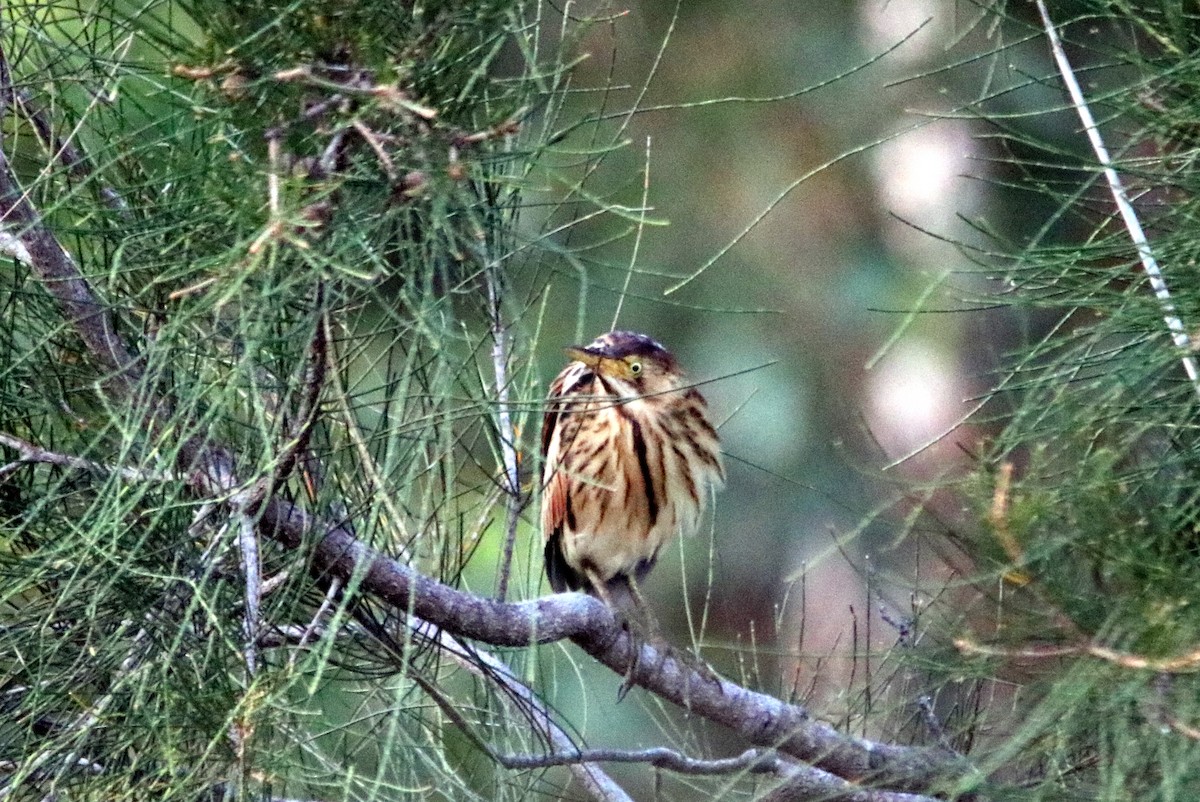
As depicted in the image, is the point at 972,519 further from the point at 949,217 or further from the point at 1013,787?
the point at 949,217

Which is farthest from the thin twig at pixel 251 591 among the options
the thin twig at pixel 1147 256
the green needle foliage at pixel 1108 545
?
the thin twig at pixel 1147 256

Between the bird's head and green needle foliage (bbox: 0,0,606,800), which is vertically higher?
the bird's head

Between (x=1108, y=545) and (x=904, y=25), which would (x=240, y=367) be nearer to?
(x=1108, y=545)

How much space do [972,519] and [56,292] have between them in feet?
3.80

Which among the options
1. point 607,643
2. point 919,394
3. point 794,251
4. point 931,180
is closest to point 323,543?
point 607,643

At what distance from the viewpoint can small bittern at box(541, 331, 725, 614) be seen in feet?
12.6

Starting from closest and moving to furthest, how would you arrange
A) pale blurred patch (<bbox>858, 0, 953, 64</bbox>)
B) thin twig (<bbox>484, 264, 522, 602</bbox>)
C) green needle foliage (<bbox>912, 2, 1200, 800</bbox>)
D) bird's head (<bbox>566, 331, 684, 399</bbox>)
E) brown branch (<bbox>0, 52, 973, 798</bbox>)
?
green needle foliage (<bbox>912, 2, 1200, 800</bbox>) → brown branch (<bbox>0, 52, 973, 798</bbox>) → thin twig (<bbox>484, 264, 522, 602</bbox>) → bird's head (<bbox>566, 331, 684, 399</bbox>) → pale blurred patch (<bbox>858, 0, 953, 64</bbox>)

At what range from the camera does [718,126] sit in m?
8.20

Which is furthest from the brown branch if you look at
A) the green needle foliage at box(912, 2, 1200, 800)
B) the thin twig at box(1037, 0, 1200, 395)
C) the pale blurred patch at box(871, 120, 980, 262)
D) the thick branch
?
the pale blurred patch at box(871, 120, 980, 262)

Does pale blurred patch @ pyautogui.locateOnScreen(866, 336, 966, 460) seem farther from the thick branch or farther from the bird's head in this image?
the thick branch

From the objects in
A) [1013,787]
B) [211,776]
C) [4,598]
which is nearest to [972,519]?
[1013,787]

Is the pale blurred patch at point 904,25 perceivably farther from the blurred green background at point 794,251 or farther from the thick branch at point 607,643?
Answer: the thick branch at point 607,643

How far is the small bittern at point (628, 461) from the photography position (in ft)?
12.6

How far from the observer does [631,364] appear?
3.82 metres
